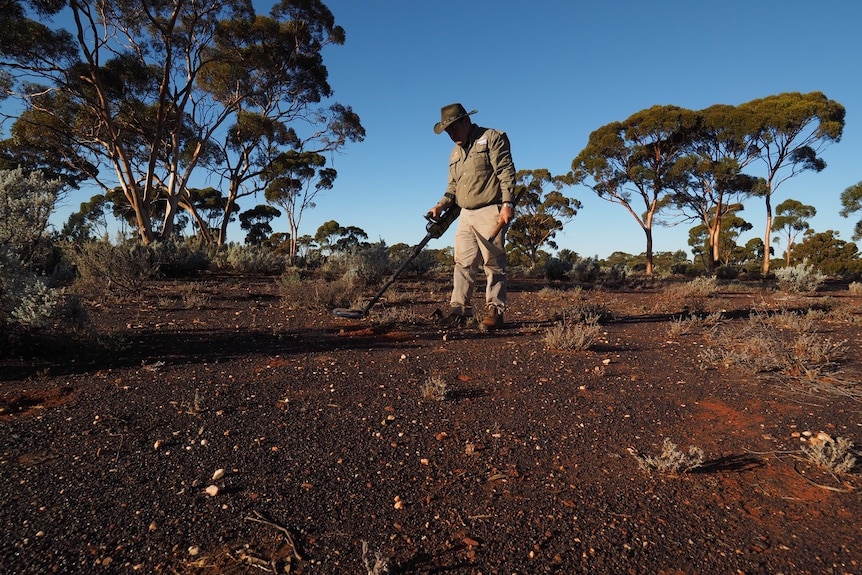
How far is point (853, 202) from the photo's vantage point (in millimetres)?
21297

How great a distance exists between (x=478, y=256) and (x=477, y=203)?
578 mm

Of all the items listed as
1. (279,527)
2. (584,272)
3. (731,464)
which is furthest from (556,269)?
(279,527)

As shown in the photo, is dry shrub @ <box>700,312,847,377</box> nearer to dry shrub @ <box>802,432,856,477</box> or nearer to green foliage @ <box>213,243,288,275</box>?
dry shrub @ <box>802,432,856,477</box>

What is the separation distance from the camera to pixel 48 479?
1.93 metres

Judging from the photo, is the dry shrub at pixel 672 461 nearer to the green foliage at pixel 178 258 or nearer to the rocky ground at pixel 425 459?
the rocky ground at pixel 425 459

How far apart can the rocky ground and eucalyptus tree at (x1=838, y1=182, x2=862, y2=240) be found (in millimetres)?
23613

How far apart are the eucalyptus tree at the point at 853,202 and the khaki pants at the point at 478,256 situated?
25018 mm

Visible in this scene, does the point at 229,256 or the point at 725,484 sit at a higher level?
the point at 229,256

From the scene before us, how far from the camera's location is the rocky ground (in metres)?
1.52

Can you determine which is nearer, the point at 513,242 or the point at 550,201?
the point at 550,201

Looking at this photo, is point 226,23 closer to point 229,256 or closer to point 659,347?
point 229,256

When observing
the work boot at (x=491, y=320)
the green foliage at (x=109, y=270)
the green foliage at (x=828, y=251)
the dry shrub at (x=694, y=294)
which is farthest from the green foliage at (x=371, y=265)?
the green foliage at (x=828, y=251)

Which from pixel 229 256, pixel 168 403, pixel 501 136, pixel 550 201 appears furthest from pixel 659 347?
pixel 550 201

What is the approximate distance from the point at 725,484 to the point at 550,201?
3365 centimetres
